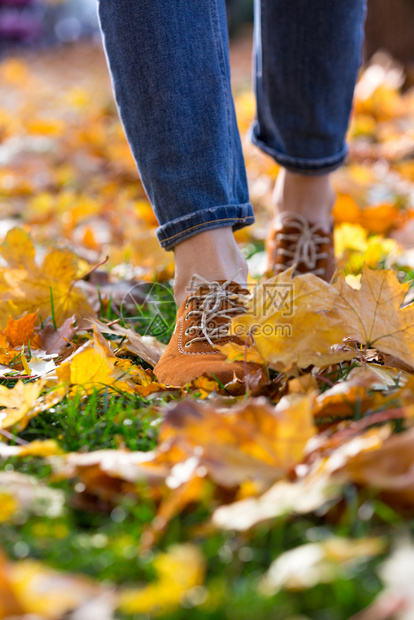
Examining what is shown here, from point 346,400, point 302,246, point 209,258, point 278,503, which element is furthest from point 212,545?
point 302,246

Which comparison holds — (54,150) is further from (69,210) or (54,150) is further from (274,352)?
(274,352)

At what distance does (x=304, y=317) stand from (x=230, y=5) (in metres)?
17.0

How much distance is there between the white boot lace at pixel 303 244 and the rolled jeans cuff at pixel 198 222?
1.61ft

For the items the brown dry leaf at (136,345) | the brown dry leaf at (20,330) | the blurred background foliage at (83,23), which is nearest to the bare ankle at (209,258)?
the brown dry leaf at (136,345)

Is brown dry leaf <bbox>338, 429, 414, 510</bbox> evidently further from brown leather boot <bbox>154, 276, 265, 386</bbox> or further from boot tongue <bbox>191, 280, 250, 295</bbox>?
boot tongue <bbox>191, 280, 250, 295</bbox>

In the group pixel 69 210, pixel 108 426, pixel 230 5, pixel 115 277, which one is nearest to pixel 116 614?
pixel 108 426

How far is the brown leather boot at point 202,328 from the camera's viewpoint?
1136 millimetres

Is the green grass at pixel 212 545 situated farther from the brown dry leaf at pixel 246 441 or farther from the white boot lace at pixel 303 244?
the white boot lace at pixel 303 244

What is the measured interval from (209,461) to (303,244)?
1088 mm

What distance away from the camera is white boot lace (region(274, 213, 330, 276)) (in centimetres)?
169

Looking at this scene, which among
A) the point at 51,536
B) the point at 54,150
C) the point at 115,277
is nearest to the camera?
the point at 51,536

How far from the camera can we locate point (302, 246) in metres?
1.70

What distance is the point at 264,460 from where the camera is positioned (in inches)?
28.6

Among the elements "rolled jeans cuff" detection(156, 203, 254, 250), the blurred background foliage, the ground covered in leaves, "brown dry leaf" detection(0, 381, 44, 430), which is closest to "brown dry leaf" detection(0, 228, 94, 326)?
the ground covered in leaves
